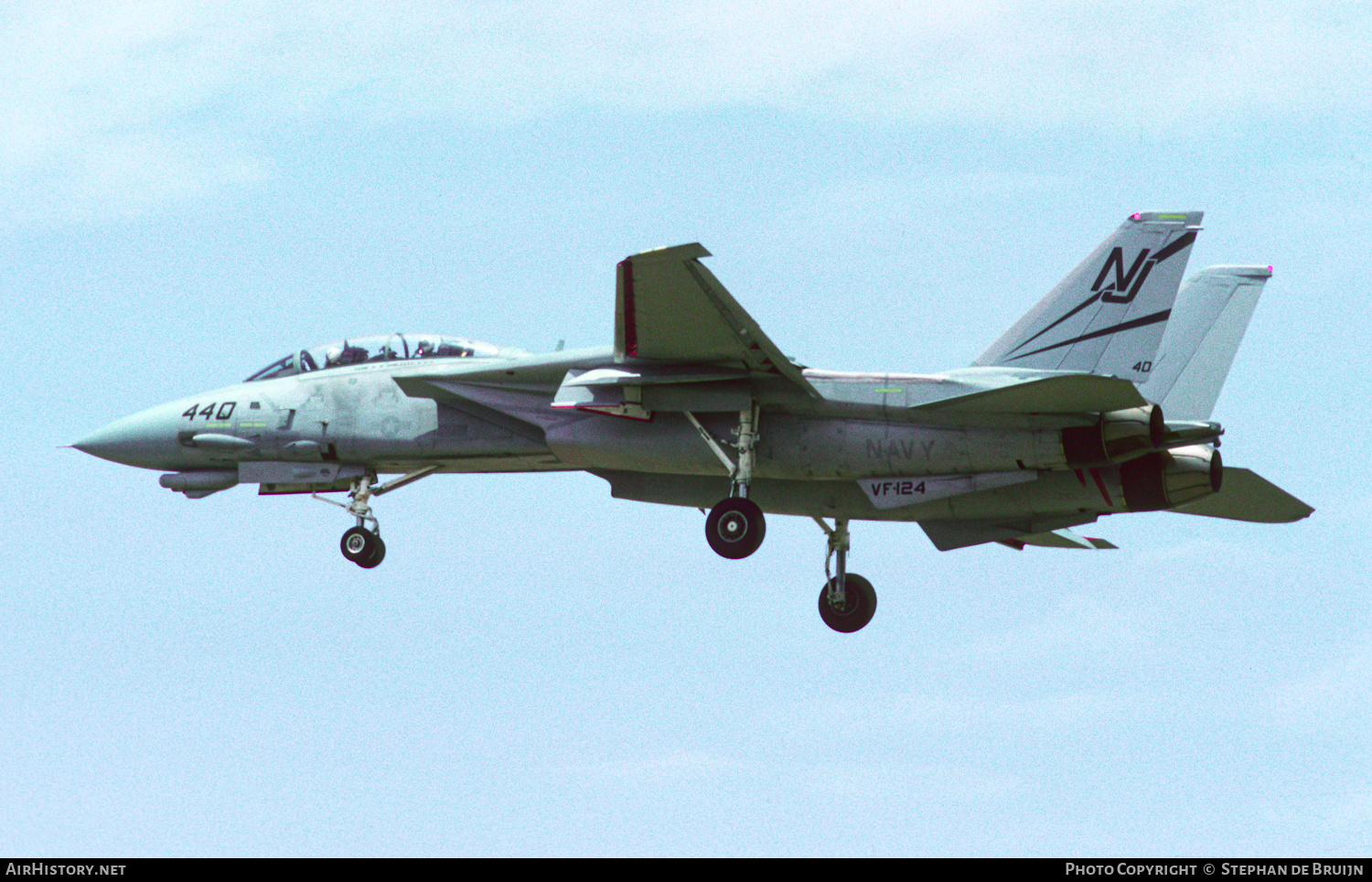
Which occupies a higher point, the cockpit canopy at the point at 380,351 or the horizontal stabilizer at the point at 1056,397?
the cockpit canopy at the point at 380,351

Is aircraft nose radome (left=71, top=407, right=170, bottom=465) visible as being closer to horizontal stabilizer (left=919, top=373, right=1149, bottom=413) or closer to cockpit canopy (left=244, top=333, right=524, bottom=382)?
cockpit canopy (left=244, top=333, right=524, bottom=382)

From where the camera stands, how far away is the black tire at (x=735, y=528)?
2347 cm

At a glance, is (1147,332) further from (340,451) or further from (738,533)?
(340,451)

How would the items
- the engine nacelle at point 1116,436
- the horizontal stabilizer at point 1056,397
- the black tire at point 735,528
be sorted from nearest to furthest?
the horizontal stabilizer at point 1056,397 < the engine nacelle at point 1116,436 < the black tire at point 735,528

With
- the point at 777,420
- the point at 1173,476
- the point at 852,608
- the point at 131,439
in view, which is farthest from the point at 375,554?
the point at 1173,476

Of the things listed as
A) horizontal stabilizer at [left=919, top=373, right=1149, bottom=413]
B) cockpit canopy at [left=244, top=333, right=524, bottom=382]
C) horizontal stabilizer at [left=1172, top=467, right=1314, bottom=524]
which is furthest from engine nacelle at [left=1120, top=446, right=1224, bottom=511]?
cockpit canopy at [left=244, top=333, right=524, bottom=382]

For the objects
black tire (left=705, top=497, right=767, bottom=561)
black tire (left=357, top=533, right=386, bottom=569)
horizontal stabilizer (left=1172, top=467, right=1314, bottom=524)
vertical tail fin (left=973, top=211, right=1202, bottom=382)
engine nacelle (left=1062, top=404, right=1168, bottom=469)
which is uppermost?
vertical tail fin (left=973, top=211, right=1202, bottom=382)

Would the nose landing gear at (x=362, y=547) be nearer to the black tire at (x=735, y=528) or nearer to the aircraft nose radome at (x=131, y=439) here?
the aircraft nose radome at (x=131, y=439)

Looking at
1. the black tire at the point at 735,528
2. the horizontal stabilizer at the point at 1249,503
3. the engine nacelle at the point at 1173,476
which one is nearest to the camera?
the black tire at the point at 735,528

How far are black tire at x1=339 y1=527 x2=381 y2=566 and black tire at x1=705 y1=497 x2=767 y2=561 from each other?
16.7ft

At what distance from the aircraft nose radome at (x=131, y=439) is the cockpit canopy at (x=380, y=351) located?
1.46 meters

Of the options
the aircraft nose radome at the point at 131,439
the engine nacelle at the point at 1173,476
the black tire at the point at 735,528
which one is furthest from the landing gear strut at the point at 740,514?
the aircraft nose radome at the point at 131,439

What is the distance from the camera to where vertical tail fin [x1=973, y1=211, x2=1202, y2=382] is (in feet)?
77.0

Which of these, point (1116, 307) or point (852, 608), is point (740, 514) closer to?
point (852, 608)
